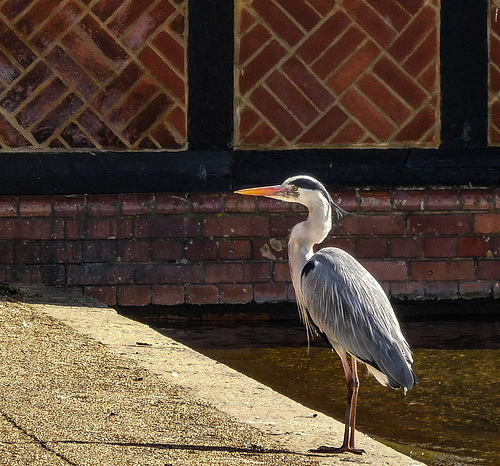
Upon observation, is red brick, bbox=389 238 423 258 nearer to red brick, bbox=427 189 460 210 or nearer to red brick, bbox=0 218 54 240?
red brick, bbox=427 189 460 210

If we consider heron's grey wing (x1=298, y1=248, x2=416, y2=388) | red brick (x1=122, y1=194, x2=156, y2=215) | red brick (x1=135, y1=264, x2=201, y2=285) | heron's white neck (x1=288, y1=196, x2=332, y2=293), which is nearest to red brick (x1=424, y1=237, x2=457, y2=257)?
red brick (x1=135, y1=264, x2=201, y2=285)

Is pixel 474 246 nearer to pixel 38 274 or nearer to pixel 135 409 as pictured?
pixel 38 274

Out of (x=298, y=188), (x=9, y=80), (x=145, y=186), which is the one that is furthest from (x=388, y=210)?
(x=298, y=188)

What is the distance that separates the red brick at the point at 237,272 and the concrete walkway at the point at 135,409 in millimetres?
2052

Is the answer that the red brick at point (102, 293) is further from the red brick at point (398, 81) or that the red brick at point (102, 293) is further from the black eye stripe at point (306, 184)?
the black eye stripe at point (306, 184)

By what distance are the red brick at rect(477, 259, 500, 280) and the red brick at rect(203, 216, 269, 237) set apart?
1.75m

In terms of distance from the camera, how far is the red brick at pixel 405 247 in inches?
354

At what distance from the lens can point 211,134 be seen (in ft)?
29.2

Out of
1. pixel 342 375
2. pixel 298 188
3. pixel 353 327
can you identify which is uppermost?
pixel 298 188

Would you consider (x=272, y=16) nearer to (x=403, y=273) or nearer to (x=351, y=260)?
(x=403, y=273)

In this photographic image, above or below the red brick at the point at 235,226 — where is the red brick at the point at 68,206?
above

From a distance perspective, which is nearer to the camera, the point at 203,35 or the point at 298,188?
the point at 298,188

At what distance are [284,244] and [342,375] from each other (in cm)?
218

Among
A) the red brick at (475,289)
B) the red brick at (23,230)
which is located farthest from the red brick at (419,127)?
the red brick at (23,230)
